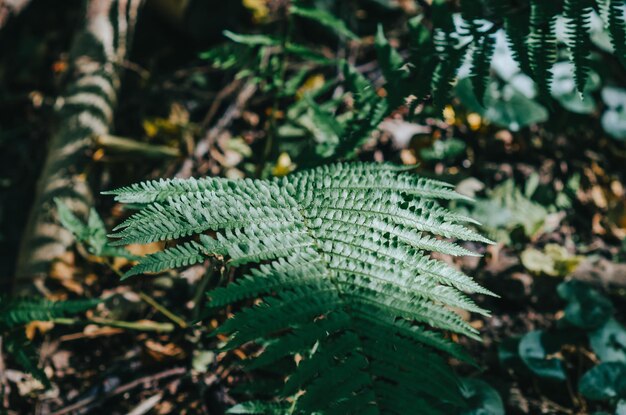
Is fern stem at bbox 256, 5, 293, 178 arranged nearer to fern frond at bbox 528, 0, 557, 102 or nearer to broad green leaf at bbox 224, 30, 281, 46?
broad green leaf at bbox 224, 30, 281, 46

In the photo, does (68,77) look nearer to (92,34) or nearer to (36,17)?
(92,34)

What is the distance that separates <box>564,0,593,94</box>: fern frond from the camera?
1440mm

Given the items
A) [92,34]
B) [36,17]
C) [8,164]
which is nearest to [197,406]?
[8,164]

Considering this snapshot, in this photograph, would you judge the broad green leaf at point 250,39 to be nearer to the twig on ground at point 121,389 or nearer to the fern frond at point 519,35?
the fern frond at point 519,35

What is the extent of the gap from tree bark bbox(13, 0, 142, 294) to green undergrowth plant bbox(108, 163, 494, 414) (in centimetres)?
112

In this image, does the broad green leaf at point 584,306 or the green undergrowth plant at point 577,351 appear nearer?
the green undergrowth plant at point 577,351

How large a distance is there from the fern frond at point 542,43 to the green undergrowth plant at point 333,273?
1.79ft

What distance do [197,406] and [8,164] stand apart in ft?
5.70

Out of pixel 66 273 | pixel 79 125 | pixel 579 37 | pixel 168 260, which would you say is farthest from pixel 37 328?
pixel 579 37

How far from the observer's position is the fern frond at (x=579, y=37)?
56.7 inches

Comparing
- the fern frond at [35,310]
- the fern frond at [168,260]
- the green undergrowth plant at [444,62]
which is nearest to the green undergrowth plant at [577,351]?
the green undergrowth plant at [444,62]

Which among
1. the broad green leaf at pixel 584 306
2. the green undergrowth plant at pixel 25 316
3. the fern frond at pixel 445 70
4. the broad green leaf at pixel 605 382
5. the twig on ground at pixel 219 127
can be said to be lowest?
the broad green leaf at pixel 605 382

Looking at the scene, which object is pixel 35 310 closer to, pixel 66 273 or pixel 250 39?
pixel 66 273

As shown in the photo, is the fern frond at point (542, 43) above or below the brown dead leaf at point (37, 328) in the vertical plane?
above
